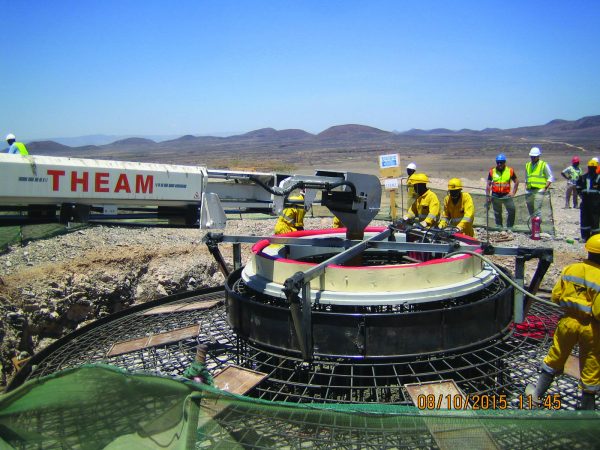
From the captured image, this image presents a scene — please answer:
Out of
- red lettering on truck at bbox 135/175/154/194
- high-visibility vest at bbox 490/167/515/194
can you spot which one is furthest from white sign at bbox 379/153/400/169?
red lettering on truck at bbox 135/175/154/194

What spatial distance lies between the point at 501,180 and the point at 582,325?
10326mm

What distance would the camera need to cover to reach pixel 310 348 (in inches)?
206

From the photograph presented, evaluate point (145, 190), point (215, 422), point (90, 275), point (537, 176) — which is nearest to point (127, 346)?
point (145, 190)

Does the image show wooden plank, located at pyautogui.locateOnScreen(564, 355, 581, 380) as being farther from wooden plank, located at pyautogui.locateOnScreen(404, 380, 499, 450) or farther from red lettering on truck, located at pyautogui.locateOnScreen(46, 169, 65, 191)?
red lettering on truck, located at pyautogui.locateOnScreen(46, 169, 65, 191)

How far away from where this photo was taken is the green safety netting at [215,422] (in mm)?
3182

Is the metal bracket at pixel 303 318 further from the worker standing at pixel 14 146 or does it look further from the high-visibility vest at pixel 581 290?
the worker standing at pixel 14 146

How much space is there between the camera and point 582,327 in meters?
4.74

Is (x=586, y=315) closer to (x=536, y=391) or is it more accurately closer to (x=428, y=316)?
(x=536, y=391)

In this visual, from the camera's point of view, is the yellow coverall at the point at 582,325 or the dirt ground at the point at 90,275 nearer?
the yellow coverall at the point at 582,325

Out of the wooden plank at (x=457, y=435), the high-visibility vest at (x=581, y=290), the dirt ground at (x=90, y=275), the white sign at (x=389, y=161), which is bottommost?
the dirt ground at (x=90, y=275)

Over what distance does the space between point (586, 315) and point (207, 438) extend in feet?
11.3

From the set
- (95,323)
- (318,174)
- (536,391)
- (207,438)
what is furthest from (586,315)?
(95,323)
